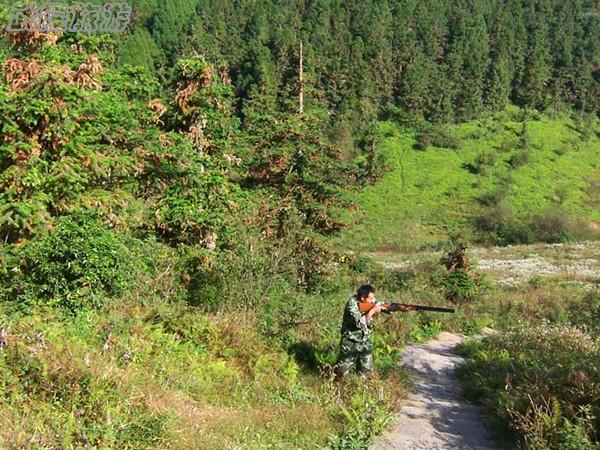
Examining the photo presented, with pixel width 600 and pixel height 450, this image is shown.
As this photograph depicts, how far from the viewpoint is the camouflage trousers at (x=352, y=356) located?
8453 millimetres

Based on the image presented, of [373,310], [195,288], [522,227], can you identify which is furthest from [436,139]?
[373,310]

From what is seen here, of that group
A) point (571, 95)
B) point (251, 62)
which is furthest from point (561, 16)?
point (251, 62)

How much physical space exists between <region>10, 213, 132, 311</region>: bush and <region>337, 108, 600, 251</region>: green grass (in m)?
46.9

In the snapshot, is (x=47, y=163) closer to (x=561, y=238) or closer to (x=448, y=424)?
(x=448, y=424)

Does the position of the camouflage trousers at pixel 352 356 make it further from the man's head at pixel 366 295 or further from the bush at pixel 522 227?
the bush at pixel 522 227

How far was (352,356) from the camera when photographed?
334 inches

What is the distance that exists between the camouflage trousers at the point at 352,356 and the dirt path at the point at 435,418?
84 centimetres

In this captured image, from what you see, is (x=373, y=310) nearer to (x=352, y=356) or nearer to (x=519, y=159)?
(x=352, y=356)

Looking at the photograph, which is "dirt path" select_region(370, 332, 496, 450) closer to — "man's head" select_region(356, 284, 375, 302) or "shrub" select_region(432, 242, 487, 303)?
"man's head" select_region(356, 284, 375, 302)

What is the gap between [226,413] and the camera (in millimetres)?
6773

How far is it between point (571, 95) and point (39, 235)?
106 metres

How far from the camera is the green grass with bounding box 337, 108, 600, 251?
2461 inches

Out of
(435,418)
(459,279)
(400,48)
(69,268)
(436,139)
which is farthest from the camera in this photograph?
(400,48)

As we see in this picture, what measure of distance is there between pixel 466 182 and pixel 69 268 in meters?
69.1
